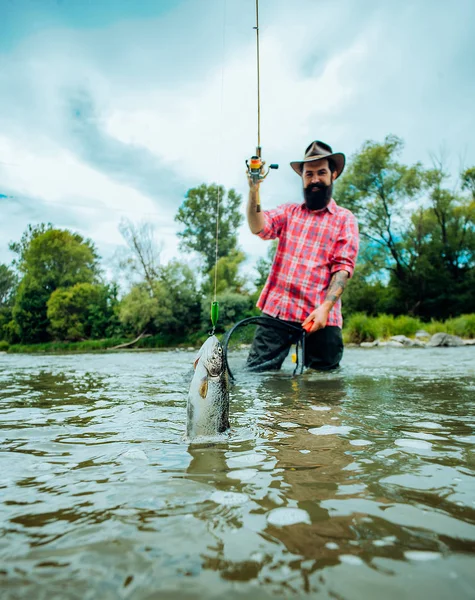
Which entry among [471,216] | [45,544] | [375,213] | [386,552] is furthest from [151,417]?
[471,216]

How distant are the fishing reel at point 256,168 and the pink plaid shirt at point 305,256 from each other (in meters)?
0.95

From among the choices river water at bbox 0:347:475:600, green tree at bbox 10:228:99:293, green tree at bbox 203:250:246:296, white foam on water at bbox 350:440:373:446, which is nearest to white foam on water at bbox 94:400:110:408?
river water at bbox 0:347:475:600

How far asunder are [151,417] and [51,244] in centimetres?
5884

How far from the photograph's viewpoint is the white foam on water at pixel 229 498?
1.44 metres

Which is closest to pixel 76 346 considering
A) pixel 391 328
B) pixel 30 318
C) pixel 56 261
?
pixel 30 318

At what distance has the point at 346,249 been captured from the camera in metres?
5.19

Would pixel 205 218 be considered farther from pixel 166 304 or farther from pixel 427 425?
pixel 427 425

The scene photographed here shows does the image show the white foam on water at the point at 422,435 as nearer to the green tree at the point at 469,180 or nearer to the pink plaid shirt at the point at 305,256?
the pink plaid shirt at the point at 305,256

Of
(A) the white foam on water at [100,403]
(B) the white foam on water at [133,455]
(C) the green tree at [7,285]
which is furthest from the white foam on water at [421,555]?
(C) the green tree at [7,285]

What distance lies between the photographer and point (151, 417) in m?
2.87

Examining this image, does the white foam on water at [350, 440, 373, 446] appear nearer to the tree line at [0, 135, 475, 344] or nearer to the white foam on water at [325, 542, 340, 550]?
the white foam on water at [325, 542, 340, 550]

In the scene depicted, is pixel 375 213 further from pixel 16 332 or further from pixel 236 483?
pixel 16 332

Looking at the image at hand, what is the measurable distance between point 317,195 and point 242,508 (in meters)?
4.66

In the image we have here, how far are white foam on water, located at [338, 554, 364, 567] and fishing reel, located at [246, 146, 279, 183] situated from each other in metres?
3.85
